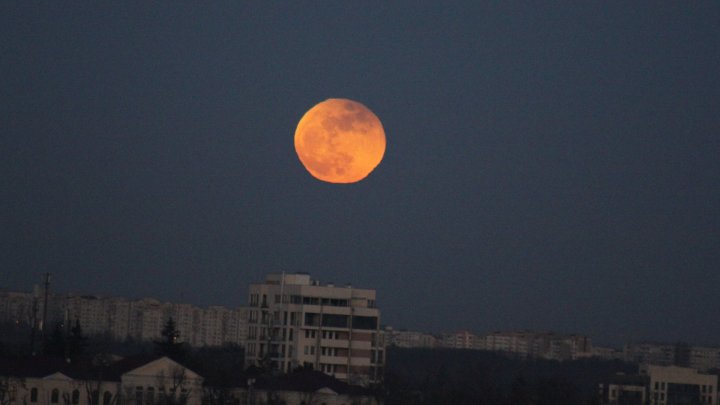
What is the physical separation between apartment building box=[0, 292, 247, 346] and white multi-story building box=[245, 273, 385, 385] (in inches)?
3322

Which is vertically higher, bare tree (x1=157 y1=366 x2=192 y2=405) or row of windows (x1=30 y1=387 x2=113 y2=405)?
bare tree (x1=157 y1=366 x2=192 y2=405)

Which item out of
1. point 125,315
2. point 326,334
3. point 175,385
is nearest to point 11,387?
point 175,385

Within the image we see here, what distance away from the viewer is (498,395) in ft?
210

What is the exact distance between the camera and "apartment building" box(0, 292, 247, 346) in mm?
167000

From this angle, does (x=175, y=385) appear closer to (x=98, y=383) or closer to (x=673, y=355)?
(x=98, y=383)

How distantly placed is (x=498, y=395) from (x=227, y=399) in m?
14.7

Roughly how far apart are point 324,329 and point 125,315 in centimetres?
10337

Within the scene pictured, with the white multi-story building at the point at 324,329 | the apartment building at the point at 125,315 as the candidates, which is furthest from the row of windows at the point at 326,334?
the apartment building at the point at 125,315

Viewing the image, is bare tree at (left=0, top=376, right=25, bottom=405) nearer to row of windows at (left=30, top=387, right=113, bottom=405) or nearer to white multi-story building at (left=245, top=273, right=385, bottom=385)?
row of windows at (left=30, top=387, right=113, bottom=405)

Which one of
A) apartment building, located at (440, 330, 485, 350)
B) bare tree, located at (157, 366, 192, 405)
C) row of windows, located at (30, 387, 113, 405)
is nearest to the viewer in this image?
row of windows, located at (30, 387, 113, 405)

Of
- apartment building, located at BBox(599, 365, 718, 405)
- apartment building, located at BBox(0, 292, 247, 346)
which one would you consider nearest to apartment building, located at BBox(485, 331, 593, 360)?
apartment building, located at BBox(0, 292, 247, 346)

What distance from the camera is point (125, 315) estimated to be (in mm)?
178625

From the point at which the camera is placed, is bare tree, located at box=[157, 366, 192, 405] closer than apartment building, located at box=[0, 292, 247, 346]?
Yes

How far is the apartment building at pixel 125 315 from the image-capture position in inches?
6575
